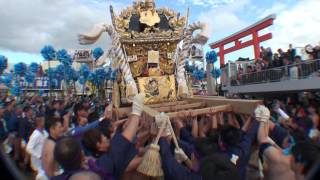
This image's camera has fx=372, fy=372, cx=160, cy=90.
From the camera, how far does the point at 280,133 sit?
306 cm

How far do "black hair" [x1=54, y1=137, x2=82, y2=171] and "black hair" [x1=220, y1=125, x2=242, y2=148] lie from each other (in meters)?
0.98

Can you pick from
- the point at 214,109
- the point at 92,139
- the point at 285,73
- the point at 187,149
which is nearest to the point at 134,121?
the point at 92,139

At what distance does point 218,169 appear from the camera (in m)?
2.12

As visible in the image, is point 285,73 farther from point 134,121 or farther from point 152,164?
point 134,121

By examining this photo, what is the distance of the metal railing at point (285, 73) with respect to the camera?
7965 millimetres

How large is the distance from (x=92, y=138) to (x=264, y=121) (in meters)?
1.22

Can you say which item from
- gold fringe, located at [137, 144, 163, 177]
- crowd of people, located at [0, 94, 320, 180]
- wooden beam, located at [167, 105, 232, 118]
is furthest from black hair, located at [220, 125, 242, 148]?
wooden beam, located at [167, 105, 232, 118]

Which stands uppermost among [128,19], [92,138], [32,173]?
[128,19]

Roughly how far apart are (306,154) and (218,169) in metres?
0.49

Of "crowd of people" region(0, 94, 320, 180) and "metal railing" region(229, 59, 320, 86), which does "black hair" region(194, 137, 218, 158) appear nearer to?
"crowd of people" region(0, 94, 320, 180)

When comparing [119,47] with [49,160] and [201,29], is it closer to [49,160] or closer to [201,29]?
[201,29]

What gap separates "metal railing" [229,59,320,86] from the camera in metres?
7.96

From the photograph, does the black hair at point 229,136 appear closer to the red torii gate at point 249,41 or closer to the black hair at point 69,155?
the black hair at point 69,155

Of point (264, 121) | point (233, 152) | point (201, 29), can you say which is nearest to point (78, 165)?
point (233, 152)
